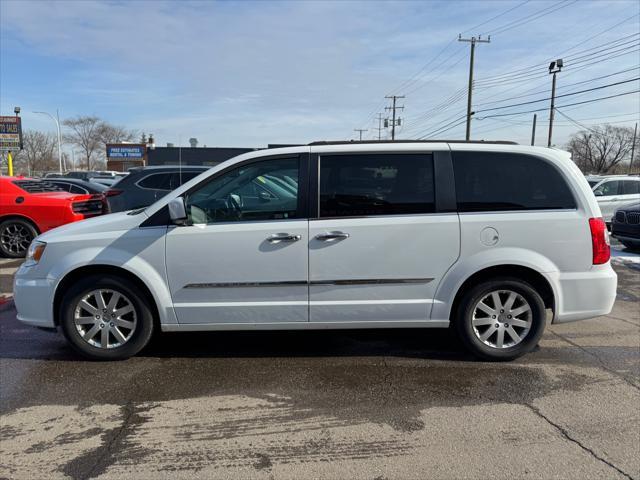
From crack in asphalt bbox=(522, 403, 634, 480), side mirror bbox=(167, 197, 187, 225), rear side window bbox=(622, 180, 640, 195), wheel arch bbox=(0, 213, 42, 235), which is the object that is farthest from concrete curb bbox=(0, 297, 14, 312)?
rear side window bbox=(622, 180, 640, 195)

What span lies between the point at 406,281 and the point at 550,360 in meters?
1.56

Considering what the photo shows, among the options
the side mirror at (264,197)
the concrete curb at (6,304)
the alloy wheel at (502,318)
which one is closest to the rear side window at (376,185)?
the side mirror at (264,197)

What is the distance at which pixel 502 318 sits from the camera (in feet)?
13.6

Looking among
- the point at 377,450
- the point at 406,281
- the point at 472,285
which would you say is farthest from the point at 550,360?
the point at 377,450

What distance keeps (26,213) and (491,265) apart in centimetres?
851

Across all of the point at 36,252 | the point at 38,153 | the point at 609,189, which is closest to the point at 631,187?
the point at 609,189

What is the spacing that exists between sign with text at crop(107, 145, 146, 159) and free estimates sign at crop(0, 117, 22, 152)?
33.2 m

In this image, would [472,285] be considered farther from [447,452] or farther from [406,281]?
[447,452]

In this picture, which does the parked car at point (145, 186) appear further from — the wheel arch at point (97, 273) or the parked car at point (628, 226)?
the parked car at point (628, 226)

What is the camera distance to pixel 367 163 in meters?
4.07

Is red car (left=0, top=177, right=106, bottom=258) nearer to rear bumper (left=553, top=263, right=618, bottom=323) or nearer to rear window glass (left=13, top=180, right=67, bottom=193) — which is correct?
rear window glass (left=13, top=180, right=67, bottom=193)

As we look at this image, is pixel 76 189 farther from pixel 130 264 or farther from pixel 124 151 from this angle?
pixel 124 151

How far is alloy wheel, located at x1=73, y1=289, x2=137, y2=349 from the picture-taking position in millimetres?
4109

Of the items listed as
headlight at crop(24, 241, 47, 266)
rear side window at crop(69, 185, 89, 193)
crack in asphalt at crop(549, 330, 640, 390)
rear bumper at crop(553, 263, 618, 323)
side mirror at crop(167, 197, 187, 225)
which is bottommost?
crack in asphalt at crop(549, 330, 640, 390)
